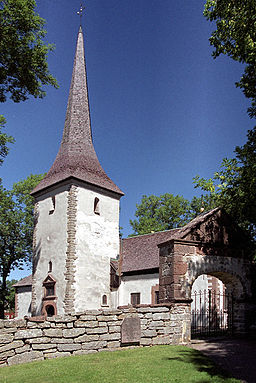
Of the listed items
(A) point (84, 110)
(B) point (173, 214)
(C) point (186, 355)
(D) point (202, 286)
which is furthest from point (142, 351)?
(B) point (173, 214)

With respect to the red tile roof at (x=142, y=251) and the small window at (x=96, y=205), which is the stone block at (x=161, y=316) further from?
the small window at (x=96, y=205)

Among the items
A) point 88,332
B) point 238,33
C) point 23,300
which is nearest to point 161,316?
point 88,332

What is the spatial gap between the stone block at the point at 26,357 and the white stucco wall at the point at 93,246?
11324 millimetres

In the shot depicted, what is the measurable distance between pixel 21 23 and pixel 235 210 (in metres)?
10.8

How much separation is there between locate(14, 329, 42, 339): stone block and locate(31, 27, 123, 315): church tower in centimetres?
1109

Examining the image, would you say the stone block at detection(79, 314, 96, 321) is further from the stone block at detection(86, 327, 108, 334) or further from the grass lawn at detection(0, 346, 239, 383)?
the grass lawn at detection(0, 346, 239, 383)

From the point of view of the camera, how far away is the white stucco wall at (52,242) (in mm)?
21281

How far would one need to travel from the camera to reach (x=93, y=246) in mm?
22469

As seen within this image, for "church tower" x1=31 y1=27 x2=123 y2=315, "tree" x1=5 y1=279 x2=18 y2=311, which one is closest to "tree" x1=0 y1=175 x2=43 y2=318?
"tree" x1=5 y1=279 x2=18 y2=311

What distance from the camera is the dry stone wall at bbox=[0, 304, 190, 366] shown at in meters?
9.01

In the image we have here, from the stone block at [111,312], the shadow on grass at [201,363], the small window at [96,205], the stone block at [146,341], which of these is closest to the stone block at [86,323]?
the stone block at [111,312]

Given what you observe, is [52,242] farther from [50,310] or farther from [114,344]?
[114,344]

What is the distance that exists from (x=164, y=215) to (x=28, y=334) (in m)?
31.4

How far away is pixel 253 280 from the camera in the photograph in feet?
44.7
